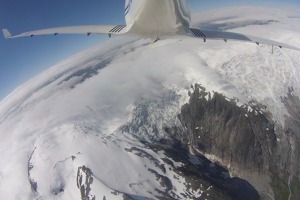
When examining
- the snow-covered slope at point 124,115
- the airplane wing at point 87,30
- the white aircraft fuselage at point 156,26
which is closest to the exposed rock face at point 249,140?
the snow-covered slope at point 124,115

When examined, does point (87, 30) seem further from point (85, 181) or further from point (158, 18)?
point (85, 181)

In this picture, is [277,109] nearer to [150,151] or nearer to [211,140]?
[211,140]

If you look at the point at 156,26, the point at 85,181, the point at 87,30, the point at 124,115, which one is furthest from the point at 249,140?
the point at 156,26

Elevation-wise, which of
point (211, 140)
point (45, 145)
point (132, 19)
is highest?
point (132, 19)

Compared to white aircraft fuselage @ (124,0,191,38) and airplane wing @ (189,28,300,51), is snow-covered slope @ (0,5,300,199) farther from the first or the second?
white aircraft fuselage @ (124,0,191,38)

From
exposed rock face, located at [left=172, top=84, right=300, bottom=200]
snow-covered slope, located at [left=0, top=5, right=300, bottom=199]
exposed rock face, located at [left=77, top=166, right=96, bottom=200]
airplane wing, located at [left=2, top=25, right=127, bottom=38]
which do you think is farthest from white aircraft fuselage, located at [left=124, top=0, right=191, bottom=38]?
exposed rock face, located at [left=172, top=84, right=300, bottom=200]

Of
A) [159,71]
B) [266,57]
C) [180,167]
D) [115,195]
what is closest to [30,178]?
[115,195]

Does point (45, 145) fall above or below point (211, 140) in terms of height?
above

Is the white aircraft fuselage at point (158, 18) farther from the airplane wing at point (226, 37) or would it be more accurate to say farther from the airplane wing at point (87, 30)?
the airplane wing at point (87, 30)
